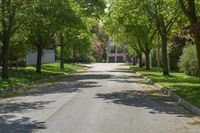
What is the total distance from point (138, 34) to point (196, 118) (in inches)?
1545

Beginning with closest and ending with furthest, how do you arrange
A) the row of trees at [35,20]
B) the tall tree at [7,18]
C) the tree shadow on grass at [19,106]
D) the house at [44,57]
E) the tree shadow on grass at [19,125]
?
the tree shadow on grass at [19,125] < the tree shadow on grass at [19,106] < the tall tree at [7,18] < the row of trees at [35,20] < the house at [44,57]

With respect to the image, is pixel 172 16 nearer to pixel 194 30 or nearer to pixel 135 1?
pixel 135 1

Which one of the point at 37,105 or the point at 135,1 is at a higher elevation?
the point at 135,1

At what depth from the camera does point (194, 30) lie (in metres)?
20.1

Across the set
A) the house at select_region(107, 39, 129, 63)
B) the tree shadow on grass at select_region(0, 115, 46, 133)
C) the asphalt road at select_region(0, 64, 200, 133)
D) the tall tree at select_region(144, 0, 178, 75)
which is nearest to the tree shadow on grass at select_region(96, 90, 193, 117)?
the asphalt road at select_region(0, 64, 200, 133)

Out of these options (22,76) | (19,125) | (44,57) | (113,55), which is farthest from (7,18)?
(113,55)

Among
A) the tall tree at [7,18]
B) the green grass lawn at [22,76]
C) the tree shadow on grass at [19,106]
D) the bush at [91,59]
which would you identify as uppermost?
the tall tree at [7,18]

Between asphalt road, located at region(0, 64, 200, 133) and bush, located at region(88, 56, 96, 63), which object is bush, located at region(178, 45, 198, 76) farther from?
bush, located at region(88, 56, 96, 63)

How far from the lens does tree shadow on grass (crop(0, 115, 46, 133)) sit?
37.7 ft

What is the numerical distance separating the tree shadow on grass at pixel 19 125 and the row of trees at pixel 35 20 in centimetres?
1739

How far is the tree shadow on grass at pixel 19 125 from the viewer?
11500 mm

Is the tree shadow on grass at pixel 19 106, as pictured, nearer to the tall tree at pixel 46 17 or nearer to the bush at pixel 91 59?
the tall tree at pixel 46 17

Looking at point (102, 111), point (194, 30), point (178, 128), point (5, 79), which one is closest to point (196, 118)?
point (178, 128)

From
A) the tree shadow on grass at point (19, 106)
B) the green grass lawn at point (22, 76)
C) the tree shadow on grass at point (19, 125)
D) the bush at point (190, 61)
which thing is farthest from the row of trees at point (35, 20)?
the tree shadow on grass at point (19, 125)
